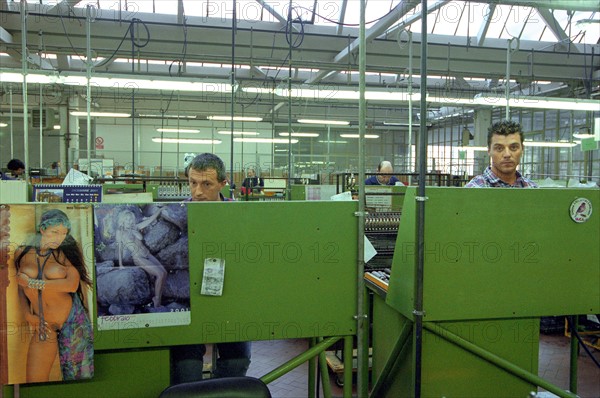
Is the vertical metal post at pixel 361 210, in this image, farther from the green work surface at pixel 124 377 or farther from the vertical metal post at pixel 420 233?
the green work surface at pixel 124 377

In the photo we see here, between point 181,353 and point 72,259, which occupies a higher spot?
point 72,259

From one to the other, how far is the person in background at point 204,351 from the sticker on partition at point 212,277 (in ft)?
0.96

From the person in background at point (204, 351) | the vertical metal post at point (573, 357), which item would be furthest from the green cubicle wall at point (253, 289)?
the vertical metal post at point (573, 357)

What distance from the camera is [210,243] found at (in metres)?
1.61

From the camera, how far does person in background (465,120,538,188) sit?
7.41ft

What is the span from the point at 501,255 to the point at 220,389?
118 cm

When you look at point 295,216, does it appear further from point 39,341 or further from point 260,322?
point 39,341

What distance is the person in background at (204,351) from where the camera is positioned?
174 cm

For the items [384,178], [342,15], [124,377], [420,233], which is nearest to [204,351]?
[124,377]

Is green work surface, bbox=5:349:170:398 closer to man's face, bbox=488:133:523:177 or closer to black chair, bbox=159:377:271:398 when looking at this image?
black chair, bbox=159:377:271:398

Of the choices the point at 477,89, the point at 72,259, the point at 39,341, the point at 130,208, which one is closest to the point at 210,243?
the point at 130,208

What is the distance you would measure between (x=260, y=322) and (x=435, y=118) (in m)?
16.2

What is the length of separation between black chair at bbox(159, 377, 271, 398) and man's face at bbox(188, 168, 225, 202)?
113cm

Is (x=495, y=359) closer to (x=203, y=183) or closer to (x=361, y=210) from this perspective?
(x=361, y=210)
